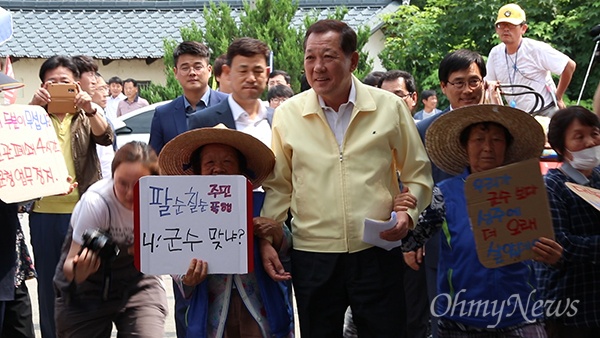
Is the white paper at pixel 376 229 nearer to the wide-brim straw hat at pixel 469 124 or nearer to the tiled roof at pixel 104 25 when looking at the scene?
the wide-brim straw hat at pixel 469 124

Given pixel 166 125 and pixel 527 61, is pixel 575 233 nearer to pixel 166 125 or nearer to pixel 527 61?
pixel 166 125

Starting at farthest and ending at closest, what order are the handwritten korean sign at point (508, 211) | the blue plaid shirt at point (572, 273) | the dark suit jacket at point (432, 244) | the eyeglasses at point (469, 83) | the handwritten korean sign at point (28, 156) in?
the eyeglasses at point (469, 83), the dark suit jacket at point (432, 244), the handwritten korean sign at point (28, 156), the blue plaid shirt at point (572, 273), the handwritten korean sign at point (508, 211)

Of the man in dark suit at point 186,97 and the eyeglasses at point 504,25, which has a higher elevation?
the eyeglasses at point 504,25

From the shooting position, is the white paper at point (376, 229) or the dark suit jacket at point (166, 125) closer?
the white paper at point (376, 229)

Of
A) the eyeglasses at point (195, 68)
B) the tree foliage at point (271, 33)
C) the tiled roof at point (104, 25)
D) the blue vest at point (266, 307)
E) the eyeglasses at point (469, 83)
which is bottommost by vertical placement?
the blue vest at point (266, 307)

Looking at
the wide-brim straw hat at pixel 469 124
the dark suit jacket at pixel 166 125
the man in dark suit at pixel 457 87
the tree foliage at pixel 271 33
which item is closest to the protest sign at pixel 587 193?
the wide-brim straw hat at pixel 469 124

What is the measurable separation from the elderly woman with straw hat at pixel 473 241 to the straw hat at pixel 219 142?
0.82 meters

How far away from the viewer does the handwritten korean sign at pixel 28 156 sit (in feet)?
18.7

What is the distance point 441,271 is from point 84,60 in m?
3.96

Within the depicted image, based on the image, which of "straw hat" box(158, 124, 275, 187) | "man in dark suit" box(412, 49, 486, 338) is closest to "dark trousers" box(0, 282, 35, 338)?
"straw hat" box(158, 124, 275, 187)

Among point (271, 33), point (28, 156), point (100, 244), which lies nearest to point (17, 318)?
point (28, 156)

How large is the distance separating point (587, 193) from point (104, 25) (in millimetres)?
20883

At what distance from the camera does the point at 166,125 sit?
6.45 m

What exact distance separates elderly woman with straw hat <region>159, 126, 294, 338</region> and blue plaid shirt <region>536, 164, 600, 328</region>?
1.37 m
